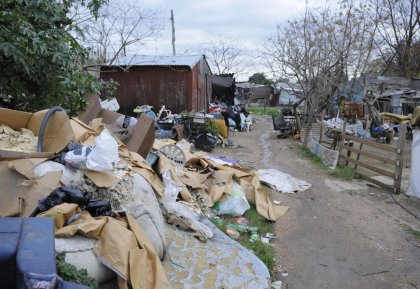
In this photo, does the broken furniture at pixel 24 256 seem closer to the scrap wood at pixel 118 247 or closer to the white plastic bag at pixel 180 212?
the scrap wood at pixel 118 247

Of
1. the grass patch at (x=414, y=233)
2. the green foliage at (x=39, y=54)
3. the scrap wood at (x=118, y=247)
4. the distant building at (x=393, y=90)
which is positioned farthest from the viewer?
the distant building at (x=393, y=90)

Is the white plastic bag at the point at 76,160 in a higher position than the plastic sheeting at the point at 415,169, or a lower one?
higher

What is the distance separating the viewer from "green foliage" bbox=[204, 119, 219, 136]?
1242cm

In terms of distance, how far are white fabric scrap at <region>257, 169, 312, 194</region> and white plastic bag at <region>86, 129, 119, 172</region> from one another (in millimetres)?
4294

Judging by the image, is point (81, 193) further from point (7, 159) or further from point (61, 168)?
point (7, 159)

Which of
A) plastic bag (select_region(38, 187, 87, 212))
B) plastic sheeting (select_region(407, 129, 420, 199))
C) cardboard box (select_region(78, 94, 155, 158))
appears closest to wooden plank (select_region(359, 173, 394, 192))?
plastic sheeting (select_region(407, 129, 420, 199))

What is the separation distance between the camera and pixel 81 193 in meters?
3.40

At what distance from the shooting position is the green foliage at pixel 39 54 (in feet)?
15.3

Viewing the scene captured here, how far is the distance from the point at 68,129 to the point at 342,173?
6755 millimetres

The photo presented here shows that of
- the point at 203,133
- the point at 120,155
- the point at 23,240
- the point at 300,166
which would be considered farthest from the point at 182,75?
the point at 23,240

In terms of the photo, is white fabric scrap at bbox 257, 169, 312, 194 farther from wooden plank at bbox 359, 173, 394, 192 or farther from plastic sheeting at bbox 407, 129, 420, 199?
plastic sheeting at bbox 407, 129, 420, 199

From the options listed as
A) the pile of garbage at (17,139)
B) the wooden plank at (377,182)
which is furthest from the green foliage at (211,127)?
the pile of garbage at (17,139)

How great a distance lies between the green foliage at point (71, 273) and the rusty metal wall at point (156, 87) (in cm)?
1216

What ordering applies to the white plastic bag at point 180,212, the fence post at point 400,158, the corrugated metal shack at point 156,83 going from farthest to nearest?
1. the corrugated metal shack at point 156,83
2. the fence post at point 400,158
3. the white plastic bag at point 180,212
